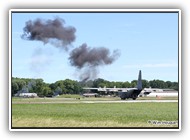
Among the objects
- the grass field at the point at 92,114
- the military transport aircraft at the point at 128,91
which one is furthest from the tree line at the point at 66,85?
the grass field at the point at 92,114

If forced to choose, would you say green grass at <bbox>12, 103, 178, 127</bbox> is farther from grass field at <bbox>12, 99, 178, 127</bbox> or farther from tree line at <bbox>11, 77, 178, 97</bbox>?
tree line at <bbox>11, 77, 178, 97</bbox>

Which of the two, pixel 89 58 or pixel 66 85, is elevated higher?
pixel 89 58

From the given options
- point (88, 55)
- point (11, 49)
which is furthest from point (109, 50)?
point (11, 49)

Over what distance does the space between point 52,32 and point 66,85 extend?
28.7 inches

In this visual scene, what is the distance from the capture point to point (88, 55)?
15.8 m

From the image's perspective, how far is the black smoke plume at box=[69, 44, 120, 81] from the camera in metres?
15.7

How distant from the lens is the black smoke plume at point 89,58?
1572 centimetres

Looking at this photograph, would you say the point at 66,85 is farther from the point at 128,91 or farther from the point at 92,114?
the point at 128,91

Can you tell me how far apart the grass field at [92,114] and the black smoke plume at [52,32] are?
841 millimetres

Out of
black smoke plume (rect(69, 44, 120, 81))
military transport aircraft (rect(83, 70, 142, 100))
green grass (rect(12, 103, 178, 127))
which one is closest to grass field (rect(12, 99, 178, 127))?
green grass (rect(12, 103, 178, 127))

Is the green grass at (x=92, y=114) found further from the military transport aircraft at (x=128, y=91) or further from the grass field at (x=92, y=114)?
the military transport aircraft at (x=128, y=91)

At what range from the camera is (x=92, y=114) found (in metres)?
15.8

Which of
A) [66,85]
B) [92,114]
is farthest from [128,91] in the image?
[66,85]

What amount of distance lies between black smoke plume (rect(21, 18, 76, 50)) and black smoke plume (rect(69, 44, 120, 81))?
18cm
